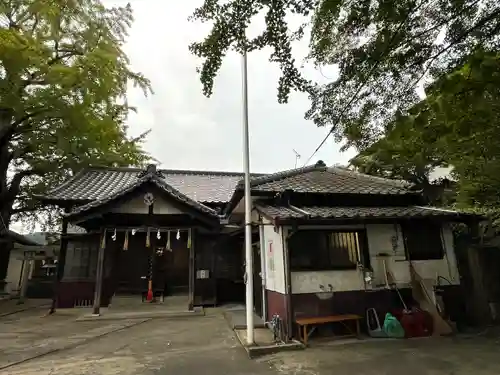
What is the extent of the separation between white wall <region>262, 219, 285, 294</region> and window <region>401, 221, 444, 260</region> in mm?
3649

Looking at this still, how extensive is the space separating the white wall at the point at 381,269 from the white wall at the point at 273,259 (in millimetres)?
534

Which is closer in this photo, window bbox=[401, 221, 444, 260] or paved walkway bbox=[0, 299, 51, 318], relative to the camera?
window bbox=[401, 221, 444, 260]

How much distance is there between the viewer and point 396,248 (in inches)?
351

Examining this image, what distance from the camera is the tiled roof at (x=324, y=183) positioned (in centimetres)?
995

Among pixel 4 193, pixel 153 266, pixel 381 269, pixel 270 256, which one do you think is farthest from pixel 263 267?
pixel 4 193

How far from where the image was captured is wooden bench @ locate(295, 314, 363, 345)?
749 cm

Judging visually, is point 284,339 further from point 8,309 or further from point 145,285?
point 8,309

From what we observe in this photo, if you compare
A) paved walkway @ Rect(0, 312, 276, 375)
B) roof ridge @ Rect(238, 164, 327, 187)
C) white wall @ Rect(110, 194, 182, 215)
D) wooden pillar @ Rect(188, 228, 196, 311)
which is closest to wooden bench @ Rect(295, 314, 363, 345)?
paved walkway @ Rect(0, 312, 276, 375)

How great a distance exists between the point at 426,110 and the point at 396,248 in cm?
537

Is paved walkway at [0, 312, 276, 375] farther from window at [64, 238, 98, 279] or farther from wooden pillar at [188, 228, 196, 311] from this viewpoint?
window at [64, 238, 98, 279]

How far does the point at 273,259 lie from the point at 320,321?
7.26 feet

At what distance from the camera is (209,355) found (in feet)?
23.0

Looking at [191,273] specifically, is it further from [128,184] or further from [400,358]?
[400,358]

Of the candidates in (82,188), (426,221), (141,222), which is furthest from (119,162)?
(426,221)
